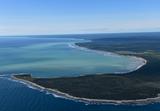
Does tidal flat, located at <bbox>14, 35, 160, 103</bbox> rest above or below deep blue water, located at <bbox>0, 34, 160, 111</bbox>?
above

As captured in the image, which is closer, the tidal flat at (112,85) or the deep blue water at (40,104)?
the deep blue water at (40,104)

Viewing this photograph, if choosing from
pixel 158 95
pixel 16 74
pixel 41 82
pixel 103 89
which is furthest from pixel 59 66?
pixel 158 95

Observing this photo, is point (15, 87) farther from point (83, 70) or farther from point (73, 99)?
point (83, 70)

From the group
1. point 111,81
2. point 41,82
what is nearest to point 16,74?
point 41,82

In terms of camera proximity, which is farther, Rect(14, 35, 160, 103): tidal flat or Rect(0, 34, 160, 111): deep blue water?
Rect(14, 35, 160, 103): tidal flat

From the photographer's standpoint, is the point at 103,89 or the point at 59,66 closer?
the point at 103,89

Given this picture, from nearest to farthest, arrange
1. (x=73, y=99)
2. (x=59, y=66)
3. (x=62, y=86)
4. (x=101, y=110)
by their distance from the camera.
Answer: (x=101, y=110), (x=73, y=99), (x=62, y=86), (x=59, y=66)

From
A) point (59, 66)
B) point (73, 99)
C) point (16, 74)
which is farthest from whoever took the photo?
point (59, 66)

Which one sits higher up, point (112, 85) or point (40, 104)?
point (112, 85)

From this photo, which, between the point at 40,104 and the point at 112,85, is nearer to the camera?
the point at 40,104

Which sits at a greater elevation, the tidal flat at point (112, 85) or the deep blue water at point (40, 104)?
the tidal flat at point (112, 85)
